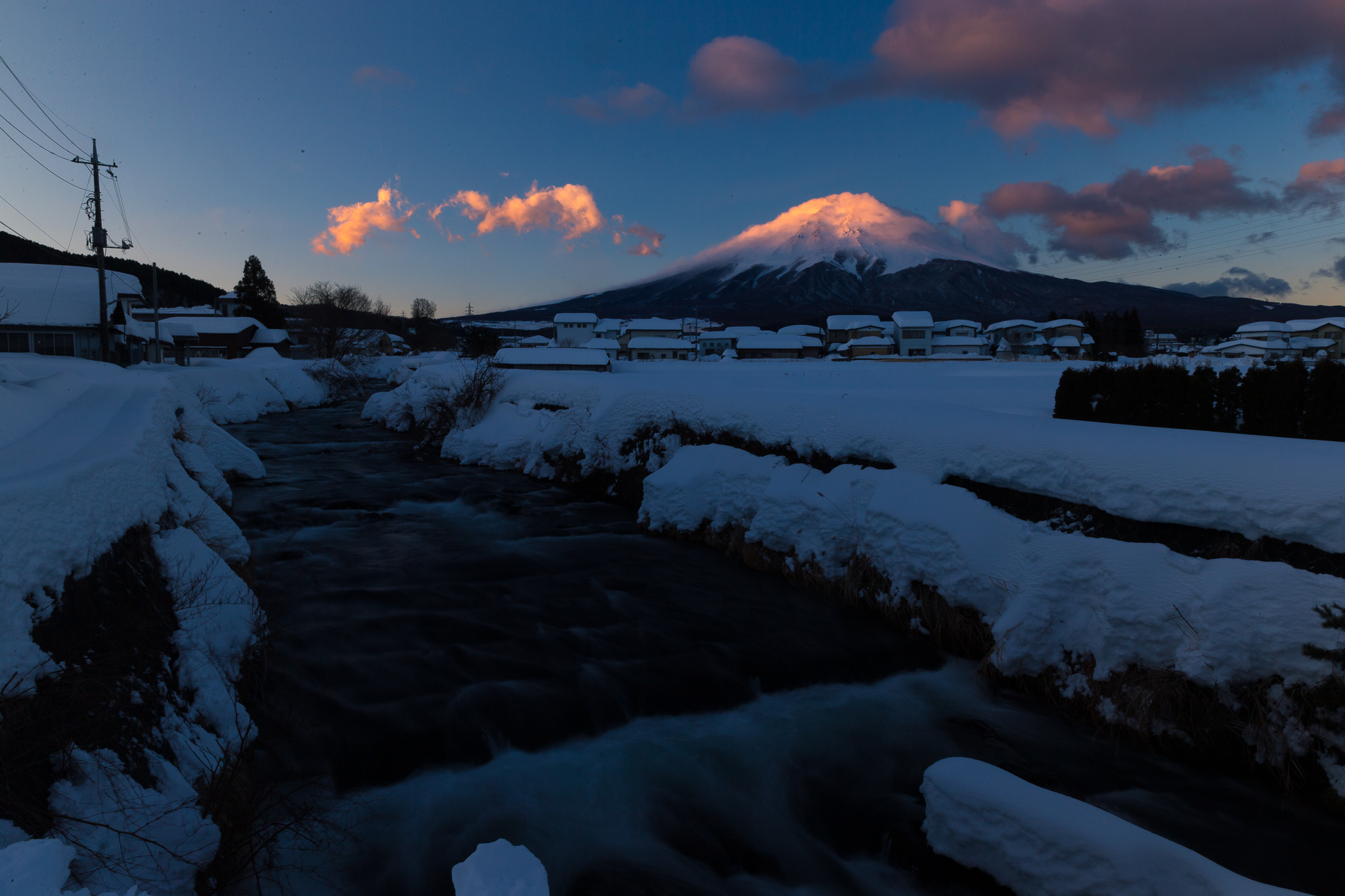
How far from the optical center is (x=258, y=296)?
286ft

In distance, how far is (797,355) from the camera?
79562mm

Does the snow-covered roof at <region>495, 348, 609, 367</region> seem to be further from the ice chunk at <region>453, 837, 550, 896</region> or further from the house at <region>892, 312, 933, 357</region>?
the house at <region>892, 312, 933, 357</region>

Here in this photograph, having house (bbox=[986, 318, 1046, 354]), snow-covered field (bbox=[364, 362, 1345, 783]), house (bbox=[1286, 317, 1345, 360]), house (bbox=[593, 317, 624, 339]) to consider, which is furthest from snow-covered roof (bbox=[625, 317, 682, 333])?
snow-covered field (bbox=[364, 362, 1345, 783])

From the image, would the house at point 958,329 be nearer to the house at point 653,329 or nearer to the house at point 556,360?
the house at point 653,329

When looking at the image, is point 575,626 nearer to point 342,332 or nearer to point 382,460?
point 382,460

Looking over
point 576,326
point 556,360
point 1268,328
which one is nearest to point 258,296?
point 576,326

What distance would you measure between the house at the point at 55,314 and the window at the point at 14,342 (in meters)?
0.03

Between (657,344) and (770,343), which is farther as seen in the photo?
(657,344)

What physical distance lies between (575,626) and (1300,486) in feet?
28.0

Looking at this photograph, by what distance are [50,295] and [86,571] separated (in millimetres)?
44502

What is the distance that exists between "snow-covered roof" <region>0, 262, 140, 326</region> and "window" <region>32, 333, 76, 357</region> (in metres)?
1.28

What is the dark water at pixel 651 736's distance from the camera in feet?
16.7

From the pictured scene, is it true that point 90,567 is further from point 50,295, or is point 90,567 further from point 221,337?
point 221,337

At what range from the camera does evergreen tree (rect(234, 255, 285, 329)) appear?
86188 millimetres
